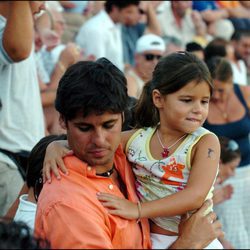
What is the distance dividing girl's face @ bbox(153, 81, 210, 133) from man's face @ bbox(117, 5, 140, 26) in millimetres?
5359

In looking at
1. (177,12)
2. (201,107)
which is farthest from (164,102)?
(177,12)

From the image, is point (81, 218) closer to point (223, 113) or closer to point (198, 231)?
point (198, 231)

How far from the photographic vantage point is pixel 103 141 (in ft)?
9.43

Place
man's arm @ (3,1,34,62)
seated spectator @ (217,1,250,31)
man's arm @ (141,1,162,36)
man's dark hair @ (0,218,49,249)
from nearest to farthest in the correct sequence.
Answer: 1. man's dark hair @ (0,218,49,249)
2. man's arm @ (3,1,34,62)
3. man's arm @ (141,1,162,36)
4. seated spectator @ (217,1,250,31)

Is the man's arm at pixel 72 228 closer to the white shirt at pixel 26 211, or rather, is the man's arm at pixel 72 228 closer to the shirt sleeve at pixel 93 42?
the white shirt at pixel 26 211

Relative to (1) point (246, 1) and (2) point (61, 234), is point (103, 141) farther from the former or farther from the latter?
(1) point (246, 1)

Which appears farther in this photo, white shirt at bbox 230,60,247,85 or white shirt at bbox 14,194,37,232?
white shirt at bbox 230,60,247,85

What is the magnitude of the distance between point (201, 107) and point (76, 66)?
0.61 meters

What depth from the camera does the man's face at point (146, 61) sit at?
7.37 meters

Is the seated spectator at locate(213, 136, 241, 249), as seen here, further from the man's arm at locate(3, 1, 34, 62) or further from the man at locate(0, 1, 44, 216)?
the man's arm at locate(3, 1, 34, 62)

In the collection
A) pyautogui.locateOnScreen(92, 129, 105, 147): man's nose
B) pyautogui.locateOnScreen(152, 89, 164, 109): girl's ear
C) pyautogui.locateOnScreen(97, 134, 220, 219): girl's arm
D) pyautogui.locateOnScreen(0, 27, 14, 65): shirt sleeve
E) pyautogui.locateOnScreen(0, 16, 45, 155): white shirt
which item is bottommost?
pyautogui.locateOnScreen(0, 16, 45, 155): white shirt

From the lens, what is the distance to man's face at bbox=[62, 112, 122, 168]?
2852 mm

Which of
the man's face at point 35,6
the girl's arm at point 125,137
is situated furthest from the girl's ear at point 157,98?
the man's face at point 35,6

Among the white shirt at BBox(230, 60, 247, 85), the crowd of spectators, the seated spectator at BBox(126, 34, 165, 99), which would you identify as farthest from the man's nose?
the white shirt at BBox(230, 60, 247, 85)
